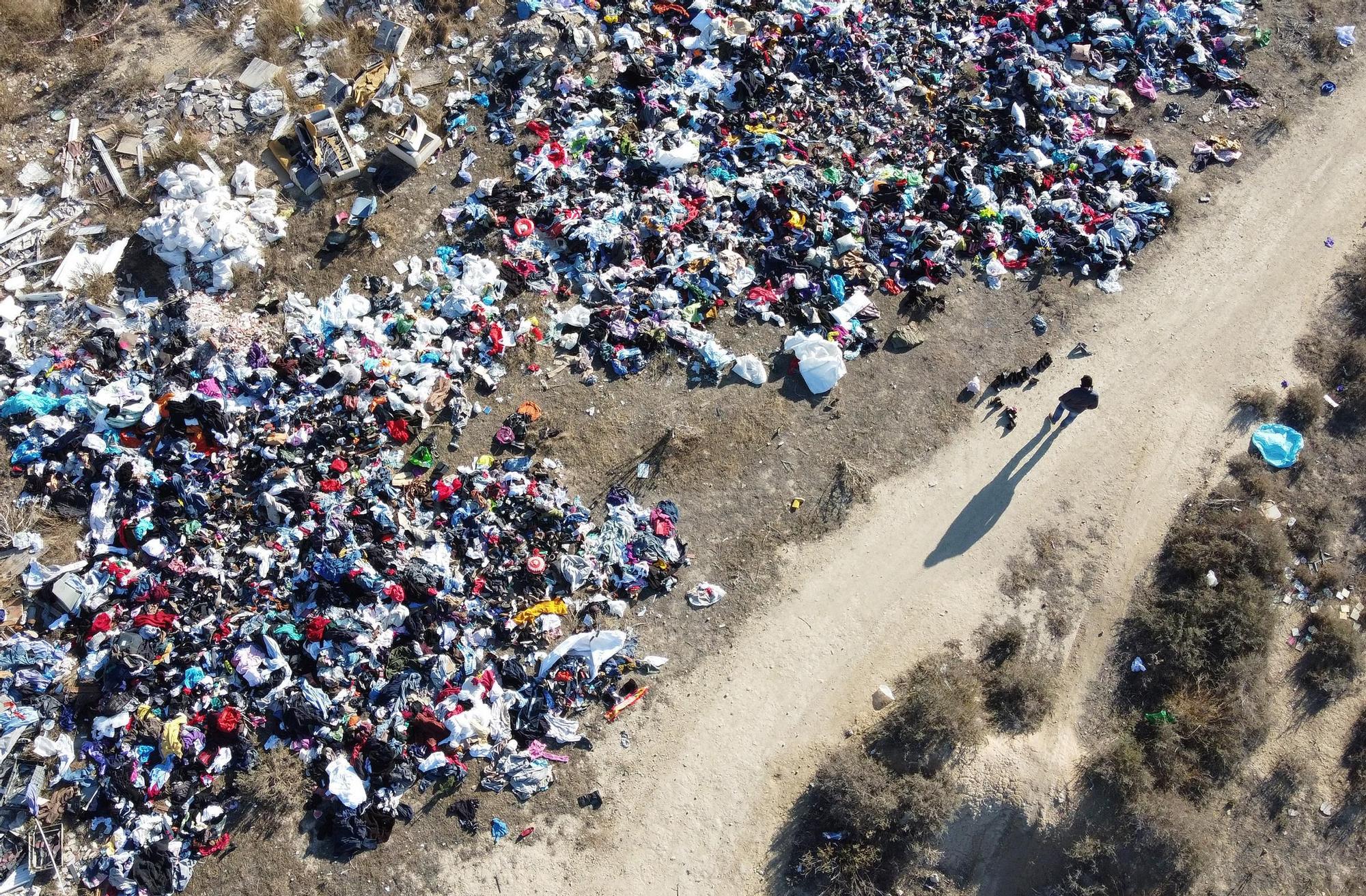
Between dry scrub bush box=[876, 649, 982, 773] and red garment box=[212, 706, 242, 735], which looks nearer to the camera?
red garment box=[212, 706, 242, 735]

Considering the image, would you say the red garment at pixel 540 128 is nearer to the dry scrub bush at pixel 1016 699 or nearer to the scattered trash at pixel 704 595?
the scattered trash at pixel 704 595

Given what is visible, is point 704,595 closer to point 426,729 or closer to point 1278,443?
point 426,729

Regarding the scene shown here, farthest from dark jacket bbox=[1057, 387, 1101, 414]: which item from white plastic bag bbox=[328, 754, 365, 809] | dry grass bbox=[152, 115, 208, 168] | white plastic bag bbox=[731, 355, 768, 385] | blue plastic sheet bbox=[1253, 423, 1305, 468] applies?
dry grass bbox=[152, 115, 208, 168]

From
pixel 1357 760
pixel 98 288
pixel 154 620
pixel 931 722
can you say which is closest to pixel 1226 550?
pixel 1357 760

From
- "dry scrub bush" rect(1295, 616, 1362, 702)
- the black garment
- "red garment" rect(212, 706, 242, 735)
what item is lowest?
the black garment

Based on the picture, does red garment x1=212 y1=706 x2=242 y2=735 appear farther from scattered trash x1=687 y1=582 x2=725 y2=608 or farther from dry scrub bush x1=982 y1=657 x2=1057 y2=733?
dry scrub bush x1=982 y1=657 x2=1057 y2=733

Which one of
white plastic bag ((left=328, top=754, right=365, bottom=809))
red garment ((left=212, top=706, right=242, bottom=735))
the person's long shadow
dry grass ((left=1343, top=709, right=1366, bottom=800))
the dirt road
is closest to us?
white plastic bag ((left=328, top=754, right=365, bottom=809))

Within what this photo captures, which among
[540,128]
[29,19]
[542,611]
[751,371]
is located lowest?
[542,611]
